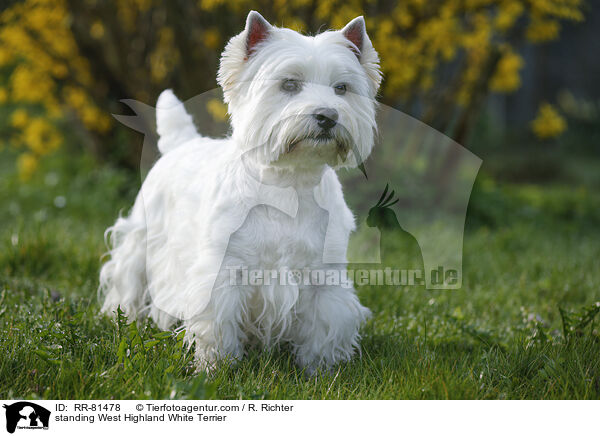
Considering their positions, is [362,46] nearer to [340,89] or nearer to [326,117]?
[340,89]

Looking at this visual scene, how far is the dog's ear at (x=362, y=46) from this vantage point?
8.41 ft

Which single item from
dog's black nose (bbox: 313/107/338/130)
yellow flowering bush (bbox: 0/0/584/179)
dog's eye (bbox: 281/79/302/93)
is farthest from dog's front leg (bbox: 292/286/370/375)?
yellow flowering bush (bbox: 0/0/584/179)

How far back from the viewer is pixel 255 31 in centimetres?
255

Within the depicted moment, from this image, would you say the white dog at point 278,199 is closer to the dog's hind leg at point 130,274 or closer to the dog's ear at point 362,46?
the dog's ear at point 362,46

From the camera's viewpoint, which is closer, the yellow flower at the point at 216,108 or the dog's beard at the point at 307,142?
the dog's beard at the point at 307,142

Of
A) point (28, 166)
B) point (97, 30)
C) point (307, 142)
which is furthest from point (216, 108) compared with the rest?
point (28, 166)

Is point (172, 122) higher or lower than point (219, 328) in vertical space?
higher

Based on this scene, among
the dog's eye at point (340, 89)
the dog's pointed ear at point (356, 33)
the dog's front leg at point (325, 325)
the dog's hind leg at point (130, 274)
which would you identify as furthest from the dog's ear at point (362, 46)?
the dog's hind leg at point (130, 274)

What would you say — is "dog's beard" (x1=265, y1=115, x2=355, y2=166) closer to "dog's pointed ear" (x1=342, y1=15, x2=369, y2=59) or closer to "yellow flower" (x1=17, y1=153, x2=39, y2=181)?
"dog's pointed ear" (x1=342, y1=15, x2=369, y2=59)

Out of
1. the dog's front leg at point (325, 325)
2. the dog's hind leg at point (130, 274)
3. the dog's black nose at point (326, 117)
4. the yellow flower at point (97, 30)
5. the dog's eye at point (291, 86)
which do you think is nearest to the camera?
the dog's black nose at point (326, 117)

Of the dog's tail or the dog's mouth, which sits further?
the dog's tail

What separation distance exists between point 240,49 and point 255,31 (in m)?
0.10

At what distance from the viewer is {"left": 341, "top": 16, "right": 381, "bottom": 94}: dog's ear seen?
2.56 m
